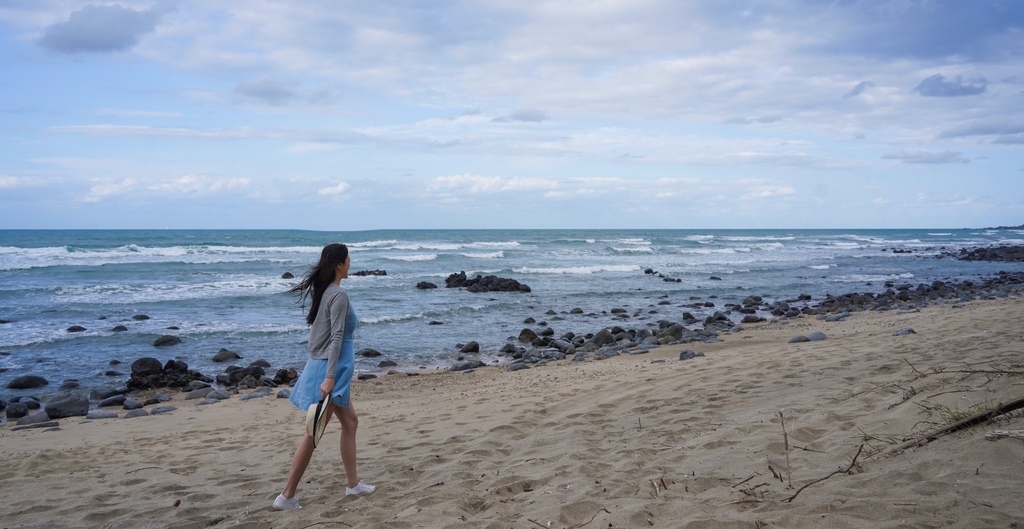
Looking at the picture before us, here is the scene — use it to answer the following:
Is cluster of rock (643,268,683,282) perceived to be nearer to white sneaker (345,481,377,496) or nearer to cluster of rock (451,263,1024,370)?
cluster of rock (451,263,1024,370)

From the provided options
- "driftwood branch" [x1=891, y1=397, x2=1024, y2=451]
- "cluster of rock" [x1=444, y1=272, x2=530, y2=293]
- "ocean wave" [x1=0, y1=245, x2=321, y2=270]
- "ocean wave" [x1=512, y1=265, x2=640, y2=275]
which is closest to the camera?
"driftwood branch" [x1=891, y1=397, x2=1024, y2=451]

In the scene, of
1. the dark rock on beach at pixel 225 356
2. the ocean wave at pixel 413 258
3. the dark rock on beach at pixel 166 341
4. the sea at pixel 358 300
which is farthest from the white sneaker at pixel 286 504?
the ocean wave at pixel 413 258

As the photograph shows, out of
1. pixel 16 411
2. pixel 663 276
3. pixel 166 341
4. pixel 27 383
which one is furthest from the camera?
pixel 663 276

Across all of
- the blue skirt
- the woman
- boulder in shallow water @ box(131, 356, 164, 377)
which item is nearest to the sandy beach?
the woman

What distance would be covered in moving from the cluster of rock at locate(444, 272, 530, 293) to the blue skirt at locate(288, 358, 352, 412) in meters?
21.7

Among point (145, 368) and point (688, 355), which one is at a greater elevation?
point (688, 355)

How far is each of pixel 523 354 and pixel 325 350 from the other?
9.17m

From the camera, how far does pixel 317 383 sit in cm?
444

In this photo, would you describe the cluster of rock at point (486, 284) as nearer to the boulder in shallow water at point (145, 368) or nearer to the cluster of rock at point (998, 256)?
Result: the boulder in shallow water at point (145, 368)

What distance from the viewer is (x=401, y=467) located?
5367mm

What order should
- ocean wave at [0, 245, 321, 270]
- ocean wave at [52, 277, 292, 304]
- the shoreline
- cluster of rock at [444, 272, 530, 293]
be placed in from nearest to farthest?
the shoreline, ocean wave at [52, 277, 292, 304], cluster of rock at [444, 272, 530, 293], ocean wave at [0, 245, 321, 270]

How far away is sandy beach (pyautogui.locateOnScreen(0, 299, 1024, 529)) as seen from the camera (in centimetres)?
365

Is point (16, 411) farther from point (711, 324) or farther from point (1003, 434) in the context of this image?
point (711, 324)

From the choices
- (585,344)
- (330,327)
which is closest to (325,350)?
(330,327)
